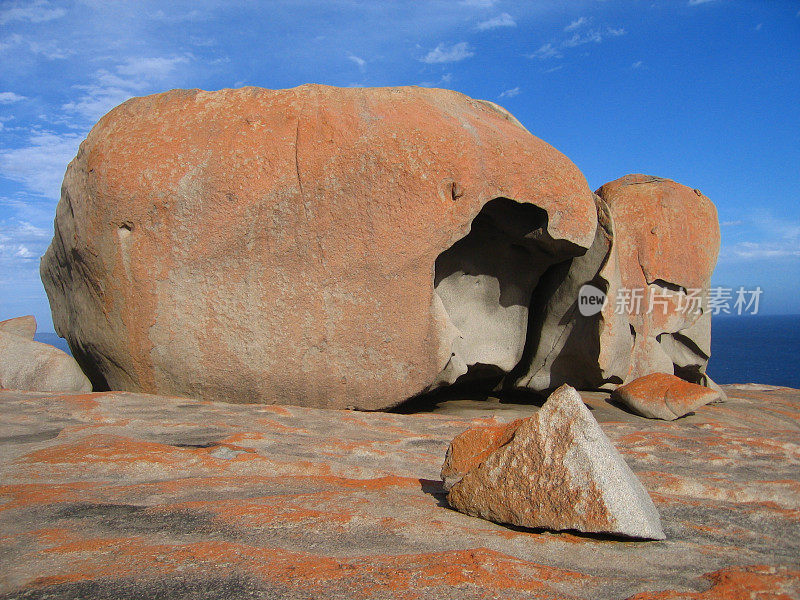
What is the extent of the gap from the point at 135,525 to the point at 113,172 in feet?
10.3

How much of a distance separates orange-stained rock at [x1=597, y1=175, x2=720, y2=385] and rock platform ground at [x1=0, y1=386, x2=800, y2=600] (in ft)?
8.21

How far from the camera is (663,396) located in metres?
5.05

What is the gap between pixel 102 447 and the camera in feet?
9.53

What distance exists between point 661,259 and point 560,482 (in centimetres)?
493

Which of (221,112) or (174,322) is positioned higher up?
(221,112)

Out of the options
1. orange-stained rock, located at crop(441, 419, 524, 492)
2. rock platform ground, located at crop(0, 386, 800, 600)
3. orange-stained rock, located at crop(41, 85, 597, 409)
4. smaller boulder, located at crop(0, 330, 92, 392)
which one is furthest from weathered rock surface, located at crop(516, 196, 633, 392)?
smaller boulder, located at crop(0, 330, 92, 392)

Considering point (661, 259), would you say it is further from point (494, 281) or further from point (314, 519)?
point (314, 519)

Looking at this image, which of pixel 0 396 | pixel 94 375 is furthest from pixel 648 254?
pixel 0 396

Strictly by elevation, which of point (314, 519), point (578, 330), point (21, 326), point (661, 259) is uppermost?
point (661, 259)

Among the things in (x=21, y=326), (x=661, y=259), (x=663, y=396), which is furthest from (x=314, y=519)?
(x=661, y=259)

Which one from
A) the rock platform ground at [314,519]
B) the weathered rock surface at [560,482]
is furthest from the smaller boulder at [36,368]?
the weathered rock surface at [560,482]

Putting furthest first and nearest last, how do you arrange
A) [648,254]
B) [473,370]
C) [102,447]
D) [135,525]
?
1. [648,254]
2. [473,370]
3. [102,447]
4. [135,525]

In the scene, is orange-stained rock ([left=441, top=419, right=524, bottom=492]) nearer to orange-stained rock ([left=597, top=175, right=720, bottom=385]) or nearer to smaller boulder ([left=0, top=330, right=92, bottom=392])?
smaller boulder ([left=0, top=330, right=92, bottom=392])

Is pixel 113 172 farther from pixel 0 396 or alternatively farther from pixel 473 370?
pixel 473 370
